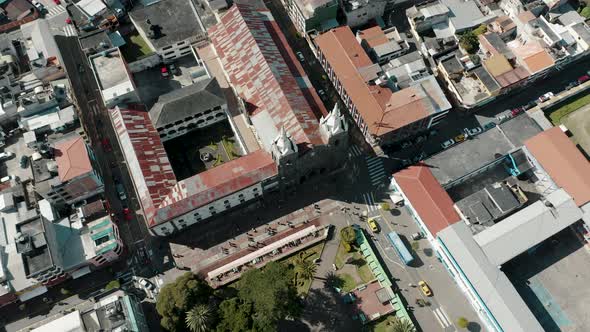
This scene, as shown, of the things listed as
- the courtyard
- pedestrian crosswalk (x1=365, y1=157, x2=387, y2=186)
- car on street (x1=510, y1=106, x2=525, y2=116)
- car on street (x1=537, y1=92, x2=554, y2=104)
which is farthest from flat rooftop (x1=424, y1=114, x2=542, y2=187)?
the courtyard

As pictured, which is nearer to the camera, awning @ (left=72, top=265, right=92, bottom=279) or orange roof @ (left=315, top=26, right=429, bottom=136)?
awning @ (left=72, top=265, right=92, bottom=279)

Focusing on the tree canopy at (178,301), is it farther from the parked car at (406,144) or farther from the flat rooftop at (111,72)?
the parked car at (406,144)

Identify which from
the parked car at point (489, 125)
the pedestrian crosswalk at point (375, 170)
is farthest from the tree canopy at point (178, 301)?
the parked car at point (489, 125)

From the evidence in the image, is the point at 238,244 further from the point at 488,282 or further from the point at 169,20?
the point at 169,20

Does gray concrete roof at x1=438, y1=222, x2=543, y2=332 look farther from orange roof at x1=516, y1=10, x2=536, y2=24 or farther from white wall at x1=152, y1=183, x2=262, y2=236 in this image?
orange roof at x1=516, y1=10, x2=536, y2=24

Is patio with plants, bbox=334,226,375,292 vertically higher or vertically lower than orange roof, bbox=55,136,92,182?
lower

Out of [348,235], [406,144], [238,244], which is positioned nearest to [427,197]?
[406,144]

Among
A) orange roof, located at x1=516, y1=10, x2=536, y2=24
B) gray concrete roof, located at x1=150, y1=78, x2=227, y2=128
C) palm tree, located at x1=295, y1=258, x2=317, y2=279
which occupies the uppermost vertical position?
gray concrete roof, located at x1=150, y1=78, x2=227, y2=128
